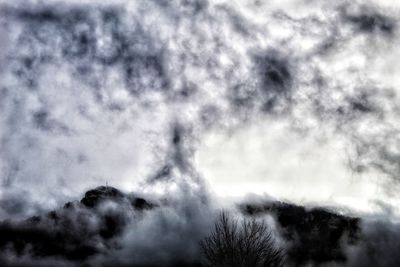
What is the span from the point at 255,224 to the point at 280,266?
11.2 ft

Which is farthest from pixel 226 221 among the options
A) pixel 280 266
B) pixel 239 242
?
pixel 280 266

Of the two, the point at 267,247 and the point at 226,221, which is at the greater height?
the point at 226,221

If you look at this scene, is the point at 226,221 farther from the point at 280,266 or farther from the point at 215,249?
the point at 280,266

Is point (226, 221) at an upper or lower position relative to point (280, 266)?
upper

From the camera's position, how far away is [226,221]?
30766 millimetres

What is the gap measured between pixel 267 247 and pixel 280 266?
1828mm

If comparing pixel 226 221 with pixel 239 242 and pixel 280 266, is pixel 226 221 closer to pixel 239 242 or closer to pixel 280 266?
pixel 239 242

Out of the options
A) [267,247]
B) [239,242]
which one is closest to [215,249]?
[239,242]

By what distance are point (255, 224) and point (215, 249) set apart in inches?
140

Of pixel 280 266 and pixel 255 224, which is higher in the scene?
pixel 255 224

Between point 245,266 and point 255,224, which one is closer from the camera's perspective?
point 245,266

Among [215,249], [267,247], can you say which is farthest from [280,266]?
[215,249]

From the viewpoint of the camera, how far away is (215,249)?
2969 centimetres

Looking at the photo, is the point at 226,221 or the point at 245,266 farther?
the point at 226,221
